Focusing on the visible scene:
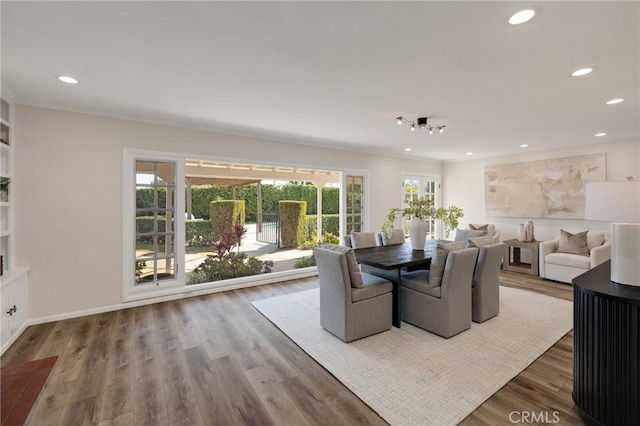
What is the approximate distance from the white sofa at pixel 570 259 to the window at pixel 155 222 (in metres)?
6.13

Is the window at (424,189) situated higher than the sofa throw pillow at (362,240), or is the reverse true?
the window at (424,189)

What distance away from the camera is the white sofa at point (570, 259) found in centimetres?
452

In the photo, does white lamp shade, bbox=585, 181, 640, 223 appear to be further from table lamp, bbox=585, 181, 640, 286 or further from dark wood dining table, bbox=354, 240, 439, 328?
dark wood dining table, bbox=354, 240, 439, 328

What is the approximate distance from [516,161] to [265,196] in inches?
271

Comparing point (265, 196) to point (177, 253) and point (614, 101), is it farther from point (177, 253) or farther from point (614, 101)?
point (614, 101)

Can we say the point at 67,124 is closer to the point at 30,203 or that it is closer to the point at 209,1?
the point at 30,203

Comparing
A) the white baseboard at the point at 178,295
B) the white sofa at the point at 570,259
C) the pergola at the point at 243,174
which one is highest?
the pergola at the point at 243,174

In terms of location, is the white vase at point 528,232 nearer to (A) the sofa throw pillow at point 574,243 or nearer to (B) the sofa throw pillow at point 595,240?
(A) the sofa throw pillow at point 574,243

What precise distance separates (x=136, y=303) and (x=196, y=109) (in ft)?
8.79

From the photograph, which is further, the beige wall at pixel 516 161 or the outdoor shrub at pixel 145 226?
the beige wall at pixel 516 161

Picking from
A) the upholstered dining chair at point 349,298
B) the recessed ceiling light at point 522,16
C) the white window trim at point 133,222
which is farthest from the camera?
the white window trim at point 133,222

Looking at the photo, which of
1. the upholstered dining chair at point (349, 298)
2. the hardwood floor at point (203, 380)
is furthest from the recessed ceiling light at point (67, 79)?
the upholstered dining chair at point (349, 298)

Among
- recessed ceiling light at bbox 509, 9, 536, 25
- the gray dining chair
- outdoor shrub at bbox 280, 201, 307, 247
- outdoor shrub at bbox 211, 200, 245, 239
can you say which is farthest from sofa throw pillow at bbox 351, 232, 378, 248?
outdoor shrub at bbox 211, 200, 245, 239

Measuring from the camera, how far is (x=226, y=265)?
516 cm
